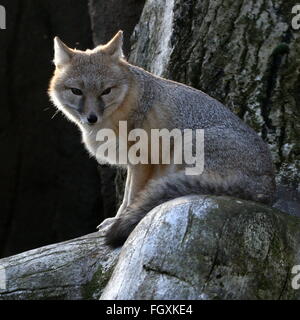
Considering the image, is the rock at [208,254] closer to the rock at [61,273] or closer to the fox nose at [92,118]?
the rock at [61,273]

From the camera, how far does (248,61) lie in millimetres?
8836

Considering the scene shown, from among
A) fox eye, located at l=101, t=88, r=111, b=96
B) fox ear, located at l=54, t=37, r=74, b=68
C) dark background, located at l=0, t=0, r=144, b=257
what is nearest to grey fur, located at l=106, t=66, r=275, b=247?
fox eye, located at l=101, t=88, r=111, b=96

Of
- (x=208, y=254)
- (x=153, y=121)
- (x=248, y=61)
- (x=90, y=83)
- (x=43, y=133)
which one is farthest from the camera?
(x=43, y=133)

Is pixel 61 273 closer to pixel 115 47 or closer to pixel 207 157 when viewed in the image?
pixel 207 157

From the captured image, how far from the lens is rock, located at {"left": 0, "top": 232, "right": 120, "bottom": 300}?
21.5ft

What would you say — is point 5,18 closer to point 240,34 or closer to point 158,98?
point 240,34

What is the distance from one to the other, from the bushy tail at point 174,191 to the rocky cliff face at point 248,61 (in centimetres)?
171

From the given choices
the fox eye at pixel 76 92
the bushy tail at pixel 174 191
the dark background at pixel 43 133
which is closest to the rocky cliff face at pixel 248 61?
the bushy tail at pixel 174 191

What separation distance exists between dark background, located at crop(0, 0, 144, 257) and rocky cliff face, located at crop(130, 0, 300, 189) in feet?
11.1

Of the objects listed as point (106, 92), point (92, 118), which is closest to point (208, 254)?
point (92, 118)

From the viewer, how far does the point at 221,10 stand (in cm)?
904

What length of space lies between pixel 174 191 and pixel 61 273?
4.07 ft

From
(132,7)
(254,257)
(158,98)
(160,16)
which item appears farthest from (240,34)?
(254,257)

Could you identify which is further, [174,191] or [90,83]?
[90,83]
